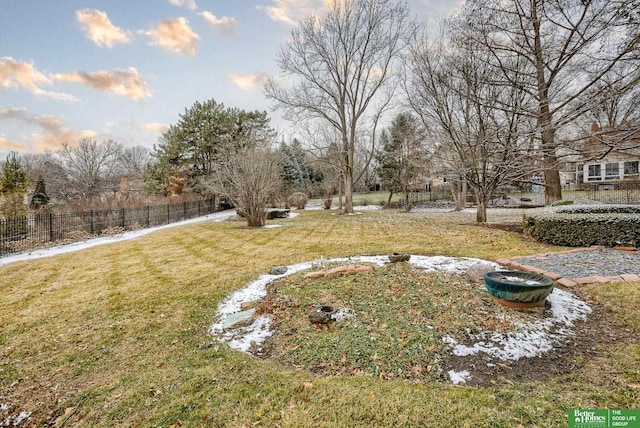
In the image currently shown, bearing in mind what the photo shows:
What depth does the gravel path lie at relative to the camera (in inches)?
176

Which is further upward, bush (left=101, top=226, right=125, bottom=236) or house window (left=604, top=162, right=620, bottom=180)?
house window (left=604, top=162, right=620, bottom=180)

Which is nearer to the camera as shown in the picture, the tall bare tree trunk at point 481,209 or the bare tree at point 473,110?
Answer: the bare tree at point 473,110

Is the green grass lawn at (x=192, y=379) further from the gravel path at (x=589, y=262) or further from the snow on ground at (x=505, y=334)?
the gravel path at (x=589, y=262)

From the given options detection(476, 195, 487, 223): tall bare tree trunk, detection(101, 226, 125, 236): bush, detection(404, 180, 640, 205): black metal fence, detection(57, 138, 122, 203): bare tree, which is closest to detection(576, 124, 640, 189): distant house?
detection(404, 180, 640, 205): black metal fence

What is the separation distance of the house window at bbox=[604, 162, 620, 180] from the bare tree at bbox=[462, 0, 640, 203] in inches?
895

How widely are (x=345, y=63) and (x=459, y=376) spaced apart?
17234 mm

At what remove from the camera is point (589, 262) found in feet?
16.2

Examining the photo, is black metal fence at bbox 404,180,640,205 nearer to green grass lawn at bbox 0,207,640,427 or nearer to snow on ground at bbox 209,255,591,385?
snow on ground at bbox 209,255,591,385

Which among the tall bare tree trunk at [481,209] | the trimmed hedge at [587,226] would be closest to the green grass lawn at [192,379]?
the trimmed hedge at [587,226]

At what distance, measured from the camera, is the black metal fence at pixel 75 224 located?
348 inches

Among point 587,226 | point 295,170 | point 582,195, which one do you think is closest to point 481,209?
point 587,226

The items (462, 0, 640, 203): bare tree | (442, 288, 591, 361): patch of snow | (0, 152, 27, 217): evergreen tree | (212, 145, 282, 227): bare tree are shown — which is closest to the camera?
(442, 288, 591, 361): patch of snow

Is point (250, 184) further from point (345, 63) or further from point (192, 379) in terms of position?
point (192, 379)

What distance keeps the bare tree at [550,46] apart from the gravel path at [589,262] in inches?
110
